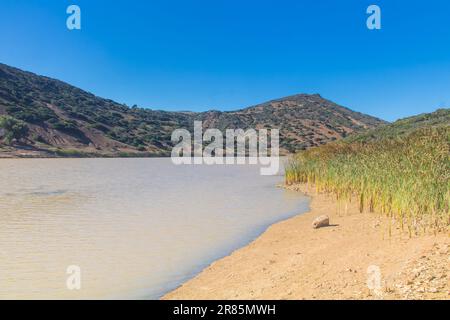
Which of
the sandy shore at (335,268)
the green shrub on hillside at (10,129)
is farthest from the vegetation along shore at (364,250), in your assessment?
the green shrub on hillside at (10,129)

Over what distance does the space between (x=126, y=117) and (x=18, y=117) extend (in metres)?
50.9

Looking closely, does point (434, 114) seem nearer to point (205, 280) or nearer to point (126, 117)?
point (205, 280)

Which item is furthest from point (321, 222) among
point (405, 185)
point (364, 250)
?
point (364, 250)

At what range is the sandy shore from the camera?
19.8 ft

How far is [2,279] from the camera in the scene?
26.2ft

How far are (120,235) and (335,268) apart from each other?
682 cm

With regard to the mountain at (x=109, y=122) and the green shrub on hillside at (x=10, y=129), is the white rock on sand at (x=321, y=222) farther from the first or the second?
the green shrub on hillside at (x=10, y=129)

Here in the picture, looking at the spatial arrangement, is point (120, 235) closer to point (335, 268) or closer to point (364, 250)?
point (335, 268)

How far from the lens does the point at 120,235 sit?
11.9 metres

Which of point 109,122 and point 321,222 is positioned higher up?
point 109,122

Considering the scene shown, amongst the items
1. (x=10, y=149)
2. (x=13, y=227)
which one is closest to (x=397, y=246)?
(x=13, y=227)

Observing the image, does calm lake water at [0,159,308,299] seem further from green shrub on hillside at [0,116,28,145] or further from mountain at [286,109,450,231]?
green shrub on hillside at [0,116,28,145]

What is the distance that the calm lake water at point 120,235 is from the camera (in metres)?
7.94

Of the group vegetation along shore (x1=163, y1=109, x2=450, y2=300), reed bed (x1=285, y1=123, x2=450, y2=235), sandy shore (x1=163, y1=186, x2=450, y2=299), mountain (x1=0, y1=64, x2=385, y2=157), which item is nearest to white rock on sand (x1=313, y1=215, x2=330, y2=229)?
vegetation along shore (x1=163, y1=109, x2=450, y2=300)
